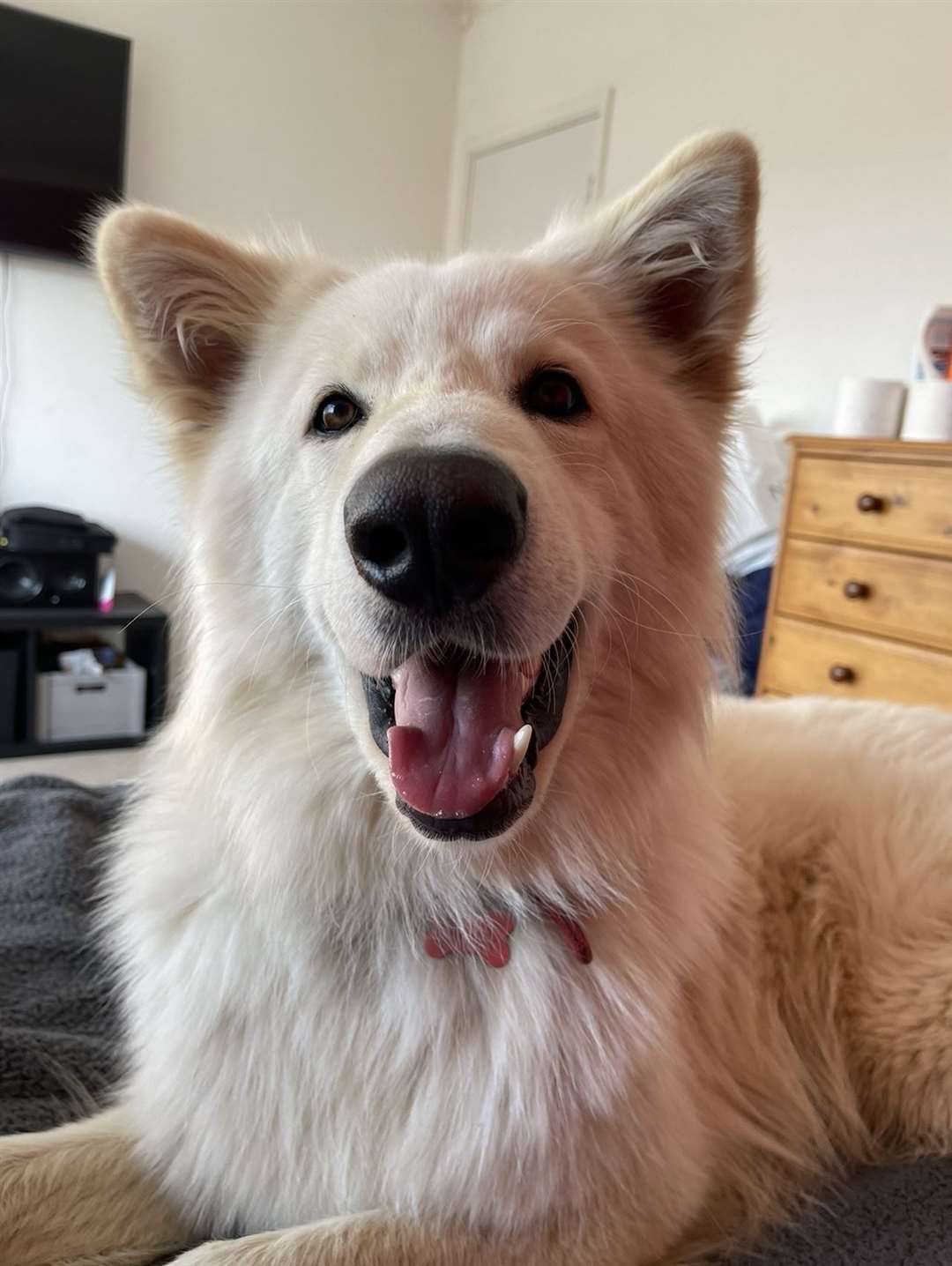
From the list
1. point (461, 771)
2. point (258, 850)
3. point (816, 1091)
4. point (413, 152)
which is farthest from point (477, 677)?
point (413, 152)

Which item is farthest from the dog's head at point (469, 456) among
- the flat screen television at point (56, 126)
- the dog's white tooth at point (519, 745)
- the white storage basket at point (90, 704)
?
the flat screen television at point (56, 126)

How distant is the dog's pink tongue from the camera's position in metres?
0.93

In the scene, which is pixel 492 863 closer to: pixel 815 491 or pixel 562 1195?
pixel 562 1195

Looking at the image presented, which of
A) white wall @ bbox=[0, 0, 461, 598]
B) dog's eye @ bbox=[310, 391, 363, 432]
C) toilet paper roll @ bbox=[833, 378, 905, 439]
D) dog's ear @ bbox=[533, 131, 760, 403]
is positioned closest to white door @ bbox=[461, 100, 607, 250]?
white wall @ bbox=[0, 0, 461, 598]

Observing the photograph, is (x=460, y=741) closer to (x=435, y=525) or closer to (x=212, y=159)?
(x=435, y=525)

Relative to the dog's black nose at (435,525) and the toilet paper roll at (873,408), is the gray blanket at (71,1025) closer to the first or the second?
the dog's black nose at (435,525)

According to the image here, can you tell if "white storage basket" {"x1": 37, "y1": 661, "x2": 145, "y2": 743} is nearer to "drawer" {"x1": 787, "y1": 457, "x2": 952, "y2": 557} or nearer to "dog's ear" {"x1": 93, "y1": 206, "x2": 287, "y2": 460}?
"drawer" {"x1": 787, "y1": 457, "x2": 952, "y2": 557}

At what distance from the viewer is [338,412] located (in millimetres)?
1132

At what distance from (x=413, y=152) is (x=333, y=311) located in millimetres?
4918

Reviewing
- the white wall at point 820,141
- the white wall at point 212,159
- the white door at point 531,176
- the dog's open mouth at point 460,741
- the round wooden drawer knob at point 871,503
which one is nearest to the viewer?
the dog's open mouth at point 460,741

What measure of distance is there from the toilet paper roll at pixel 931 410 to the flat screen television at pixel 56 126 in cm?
353

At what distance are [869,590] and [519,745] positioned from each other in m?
2.23

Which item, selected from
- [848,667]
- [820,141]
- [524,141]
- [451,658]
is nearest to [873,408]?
[848,667]

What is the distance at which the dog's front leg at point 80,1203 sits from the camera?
102 centimetres
